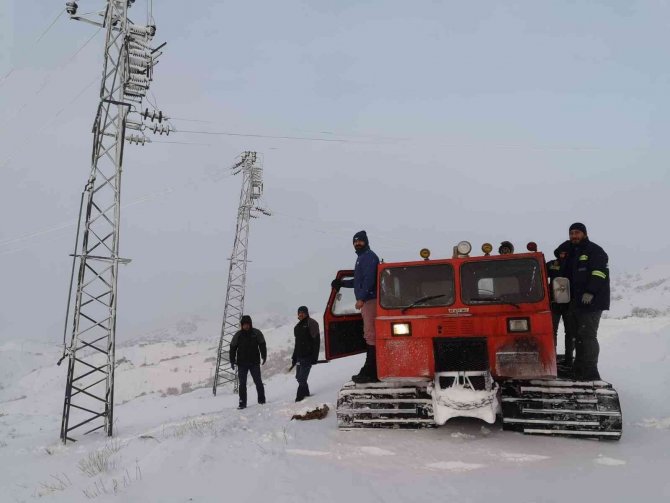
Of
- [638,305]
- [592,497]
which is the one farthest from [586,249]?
[638,305]

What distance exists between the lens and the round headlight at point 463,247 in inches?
258

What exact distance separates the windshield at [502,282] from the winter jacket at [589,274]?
2.67 ft

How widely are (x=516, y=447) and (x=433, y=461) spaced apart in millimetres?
1133

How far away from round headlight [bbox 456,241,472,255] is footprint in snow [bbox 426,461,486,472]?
2.87 m

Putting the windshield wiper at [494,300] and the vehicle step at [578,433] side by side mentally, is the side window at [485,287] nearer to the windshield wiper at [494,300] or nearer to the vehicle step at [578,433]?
the windshield wiper at [494,300]

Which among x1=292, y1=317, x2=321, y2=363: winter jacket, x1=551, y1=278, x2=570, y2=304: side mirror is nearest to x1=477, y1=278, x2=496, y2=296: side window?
x1=551, y1=278, x2=570, y2=304: side mirror

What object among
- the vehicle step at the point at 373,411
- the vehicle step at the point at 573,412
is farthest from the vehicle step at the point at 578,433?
the vehicle step at the point at 373,411

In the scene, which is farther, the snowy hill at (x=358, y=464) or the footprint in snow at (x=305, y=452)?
the footprint in snow at (x=305, y=452)

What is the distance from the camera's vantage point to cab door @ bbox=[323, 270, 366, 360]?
24.2 feet

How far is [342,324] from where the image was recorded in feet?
25.0

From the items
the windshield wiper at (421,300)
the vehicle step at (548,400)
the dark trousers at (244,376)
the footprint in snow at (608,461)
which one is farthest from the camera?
the dark trousers at (244,376)

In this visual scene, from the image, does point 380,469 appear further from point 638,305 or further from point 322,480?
point 638,305

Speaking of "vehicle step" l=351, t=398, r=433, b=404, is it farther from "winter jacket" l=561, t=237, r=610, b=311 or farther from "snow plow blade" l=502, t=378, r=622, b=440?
"winter jacket" l=561, t=237, r=610, b=311

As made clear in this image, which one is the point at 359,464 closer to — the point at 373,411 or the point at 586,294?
the point at 373,411
